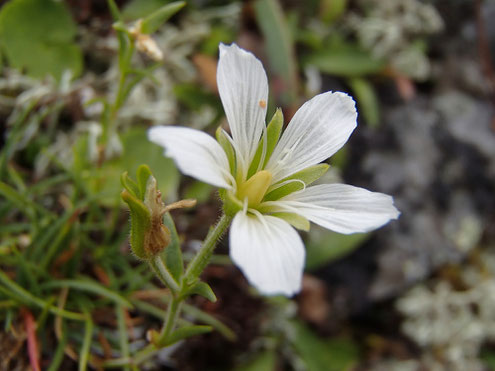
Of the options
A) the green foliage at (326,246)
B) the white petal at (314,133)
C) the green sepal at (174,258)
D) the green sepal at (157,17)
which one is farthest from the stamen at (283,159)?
the green foliage at (326,246)

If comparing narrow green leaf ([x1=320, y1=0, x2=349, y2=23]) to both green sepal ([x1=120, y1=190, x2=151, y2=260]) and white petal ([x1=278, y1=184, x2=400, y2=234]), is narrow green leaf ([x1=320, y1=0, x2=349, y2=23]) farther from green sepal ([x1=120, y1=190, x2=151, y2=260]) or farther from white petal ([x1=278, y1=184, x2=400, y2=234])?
green sepal ([x1=120, y1=190, x2=151, y2=260])

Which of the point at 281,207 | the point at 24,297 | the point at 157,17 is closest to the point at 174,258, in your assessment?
the point at 281,207

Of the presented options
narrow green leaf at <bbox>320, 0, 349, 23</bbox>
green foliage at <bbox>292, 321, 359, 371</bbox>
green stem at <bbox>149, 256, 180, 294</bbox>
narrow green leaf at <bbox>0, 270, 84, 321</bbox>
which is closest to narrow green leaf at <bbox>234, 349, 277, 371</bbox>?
green foliage at <bbox>292, 321, 359, 371</bbox>

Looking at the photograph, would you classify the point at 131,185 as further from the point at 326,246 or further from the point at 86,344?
the point at 326,246

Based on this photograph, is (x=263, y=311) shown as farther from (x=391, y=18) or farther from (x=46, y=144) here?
(x=391, y=18)

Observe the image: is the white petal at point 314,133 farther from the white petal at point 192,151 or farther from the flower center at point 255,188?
the white petal at point 192,151

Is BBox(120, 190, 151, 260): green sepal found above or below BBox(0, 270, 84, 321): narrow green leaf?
above

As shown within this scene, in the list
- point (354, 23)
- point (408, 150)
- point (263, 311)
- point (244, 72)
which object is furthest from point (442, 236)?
point (244, 72)
